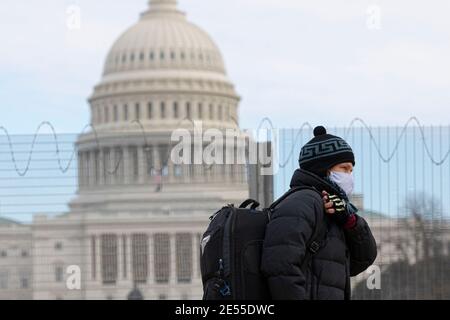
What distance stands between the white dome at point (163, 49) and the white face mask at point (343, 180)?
87949 millimetres

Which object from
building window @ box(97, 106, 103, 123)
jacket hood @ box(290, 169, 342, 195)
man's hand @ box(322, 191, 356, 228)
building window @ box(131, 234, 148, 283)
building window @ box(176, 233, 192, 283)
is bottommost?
building window @ box(176, 233, 192, 283)

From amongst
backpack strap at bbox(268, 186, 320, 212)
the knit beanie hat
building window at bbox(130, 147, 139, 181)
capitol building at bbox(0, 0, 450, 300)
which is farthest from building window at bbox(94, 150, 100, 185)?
backpack strap at bbox(268, 186, 320, 212)

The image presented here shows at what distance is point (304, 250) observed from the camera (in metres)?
5.58

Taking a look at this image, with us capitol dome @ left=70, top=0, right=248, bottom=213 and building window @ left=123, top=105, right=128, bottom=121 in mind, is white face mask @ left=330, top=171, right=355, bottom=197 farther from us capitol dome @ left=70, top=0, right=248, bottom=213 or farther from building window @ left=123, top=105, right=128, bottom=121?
building window @ left=123, top=105, right=128, bottom=121

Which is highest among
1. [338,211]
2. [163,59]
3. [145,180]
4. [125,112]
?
[163,59]

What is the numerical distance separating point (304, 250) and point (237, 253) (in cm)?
25

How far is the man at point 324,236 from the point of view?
18.2ft

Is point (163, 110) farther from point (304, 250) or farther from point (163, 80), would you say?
point (304, 250)

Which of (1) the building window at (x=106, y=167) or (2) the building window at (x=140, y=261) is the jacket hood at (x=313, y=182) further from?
(2) the building window at (x=140, y=261)

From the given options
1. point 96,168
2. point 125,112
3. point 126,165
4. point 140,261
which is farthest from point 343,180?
point 125,112

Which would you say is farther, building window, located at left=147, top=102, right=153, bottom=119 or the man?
building window, located at left=147, top=102, right=153, bottom=119

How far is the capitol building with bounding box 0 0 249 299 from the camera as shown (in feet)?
51.0

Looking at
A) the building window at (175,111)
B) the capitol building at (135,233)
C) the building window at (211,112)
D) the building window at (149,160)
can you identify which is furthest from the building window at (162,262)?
the building window at (175,111)
